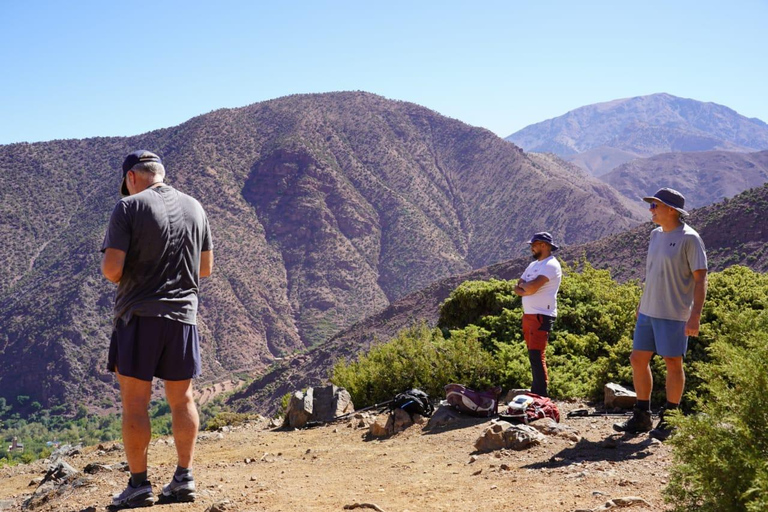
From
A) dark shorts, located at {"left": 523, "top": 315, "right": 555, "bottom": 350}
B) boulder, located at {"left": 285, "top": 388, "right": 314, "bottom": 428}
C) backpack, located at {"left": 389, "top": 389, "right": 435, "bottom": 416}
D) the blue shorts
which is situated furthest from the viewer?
boulder, located at {"left": 285, "top": 388, "right": 314, "bottom": 428}

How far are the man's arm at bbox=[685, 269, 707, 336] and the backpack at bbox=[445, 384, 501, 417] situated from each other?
212 centimetres

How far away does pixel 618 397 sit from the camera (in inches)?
267

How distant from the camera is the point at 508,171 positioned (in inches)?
3674

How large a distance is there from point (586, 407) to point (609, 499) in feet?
11.3

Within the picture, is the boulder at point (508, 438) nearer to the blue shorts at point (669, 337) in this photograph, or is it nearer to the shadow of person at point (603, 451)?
the shadow of person at point (603, 451)

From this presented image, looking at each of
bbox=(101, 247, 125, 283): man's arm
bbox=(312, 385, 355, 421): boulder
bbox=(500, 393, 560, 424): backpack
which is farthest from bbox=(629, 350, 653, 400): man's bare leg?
bbox=(101, 247, 125, 283): man's arm

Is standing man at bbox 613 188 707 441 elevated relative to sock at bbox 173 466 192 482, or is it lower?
elevated

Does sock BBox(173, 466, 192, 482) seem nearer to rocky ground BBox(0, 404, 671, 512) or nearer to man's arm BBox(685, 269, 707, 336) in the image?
rocky ground BBox(0, 404, 671, 512)

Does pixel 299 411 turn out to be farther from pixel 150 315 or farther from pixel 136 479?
pixel 150 315

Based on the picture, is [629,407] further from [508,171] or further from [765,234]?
[508,171]

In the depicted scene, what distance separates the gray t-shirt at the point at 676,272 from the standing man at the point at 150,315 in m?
3.37

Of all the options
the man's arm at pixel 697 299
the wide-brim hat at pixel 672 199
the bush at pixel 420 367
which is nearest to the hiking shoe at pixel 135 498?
the man's arm at pixel 697 299

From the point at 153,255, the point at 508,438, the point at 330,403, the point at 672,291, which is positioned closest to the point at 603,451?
the point at 508,438

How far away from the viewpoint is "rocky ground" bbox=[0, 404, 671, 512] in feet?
13.6
